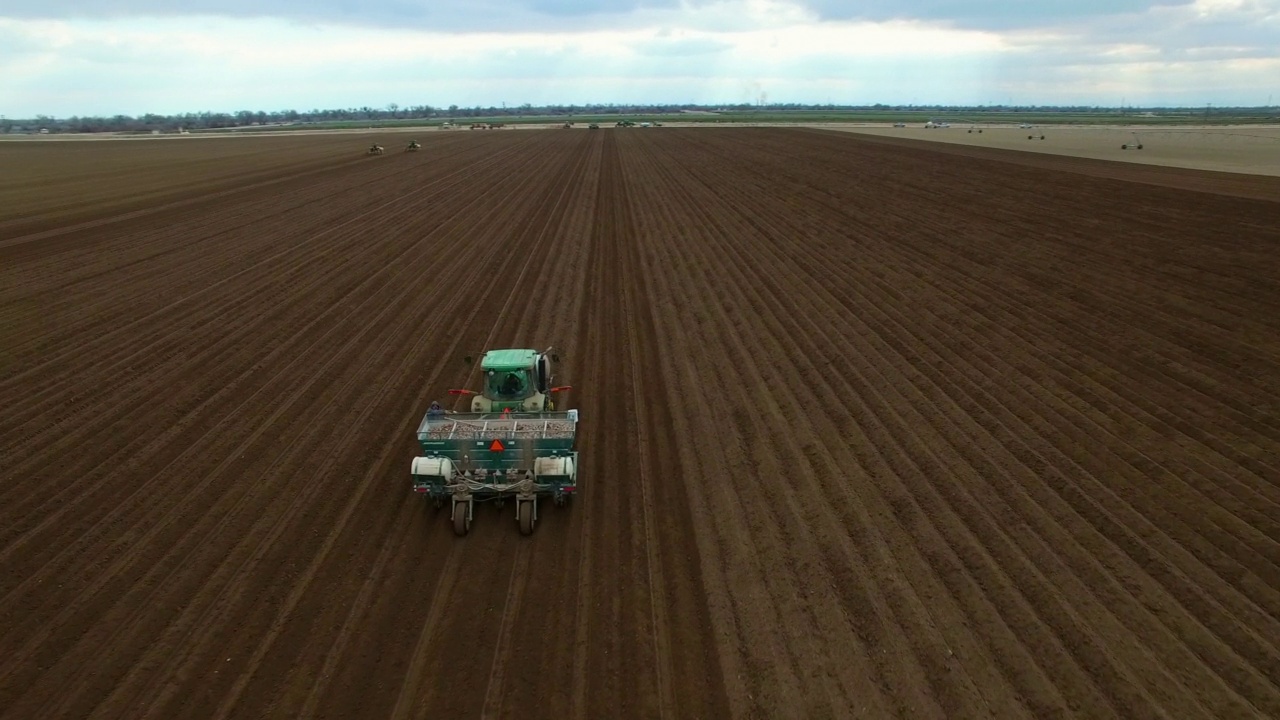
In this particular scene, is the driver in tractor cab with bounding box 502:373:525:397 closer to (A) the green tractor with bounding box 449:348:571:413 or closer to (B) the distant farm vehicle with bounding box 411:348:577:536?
(A) the green tractor with bounding box 449:348:571:413

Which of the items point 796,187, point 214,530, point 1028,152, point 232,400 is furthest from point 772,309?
point 1028,152

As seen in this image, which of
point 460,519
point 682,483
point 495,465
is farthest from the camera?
point 682,483

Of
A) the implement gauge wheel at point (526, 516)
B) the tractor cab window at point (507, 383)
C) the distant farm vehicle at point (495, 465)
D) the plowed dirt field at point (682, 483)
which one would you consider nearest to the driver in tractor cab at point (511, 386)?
the tractor cab window at point (507, 383)

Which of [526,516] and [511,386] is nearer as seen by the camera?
[526,516]

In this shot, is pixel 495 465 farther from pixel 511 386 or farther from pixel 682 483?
pixel 682 483

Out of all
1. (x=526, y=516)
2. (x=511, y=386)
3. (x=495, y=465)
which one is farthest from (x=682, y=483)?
(x=511, y=386)

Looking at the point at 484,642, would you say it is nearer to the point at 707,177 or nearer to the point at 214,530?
the point at 214,530

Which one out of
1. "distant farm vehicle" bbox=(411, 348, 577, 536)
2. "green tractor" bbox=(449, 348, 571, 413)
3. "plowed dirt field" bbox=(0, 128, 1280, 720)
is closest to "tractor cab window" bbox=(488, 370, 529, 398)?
"green tractor" bbox=(449, 348, 571, 413)
